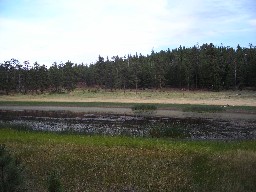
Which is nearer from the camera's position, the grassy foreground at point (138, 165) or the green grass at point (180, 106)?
the grassy foreground at point (138, 165)

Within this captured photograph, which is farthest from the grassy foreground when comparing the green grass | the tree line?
the tree line

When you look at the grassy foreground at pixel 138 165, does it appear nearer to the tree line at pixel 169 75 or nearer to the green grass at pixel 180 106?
the green grass at pixel 180 106

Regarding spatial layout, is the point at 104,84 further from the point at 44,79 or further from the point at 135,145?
the point at 135,145

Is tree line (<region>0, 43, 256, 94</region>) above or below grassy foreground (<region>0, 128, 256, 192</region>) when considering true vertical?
above

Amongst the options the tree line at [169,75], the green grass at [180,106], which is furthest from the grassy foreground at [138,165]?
Answer: the tree line at [169,75]

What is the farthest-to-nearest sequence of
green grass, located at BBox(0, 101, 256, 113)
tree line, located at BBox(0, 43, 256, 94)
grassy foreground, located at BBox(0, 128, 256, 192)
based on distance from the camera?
tree line, located at BBox(0, 43, 256, 94)
green grass, located at BBox(0, 101, 256, 113)
grassy foreground, located at BBox(0, 128, 256, 192)

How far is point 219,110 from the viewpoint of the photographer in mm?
49844

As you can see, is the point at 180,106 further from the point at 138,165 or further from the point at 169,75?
the point at 169,75

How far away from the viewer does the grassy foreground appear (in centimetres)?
1442

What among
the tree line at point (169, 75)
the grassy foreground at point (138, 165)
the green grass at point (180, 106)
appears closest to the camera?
the grassy foreground at point (138, 165)

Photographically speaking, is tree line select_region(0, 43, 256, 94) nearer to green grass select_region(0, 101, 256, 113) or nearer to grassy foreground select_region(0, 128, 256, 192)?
green grass select_region(0, 101, 256, 113)

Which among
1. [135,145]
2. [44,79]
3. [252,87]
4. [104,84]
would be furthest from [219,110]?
[104,84]

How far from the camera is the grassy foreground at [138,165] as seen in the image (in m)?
14.4

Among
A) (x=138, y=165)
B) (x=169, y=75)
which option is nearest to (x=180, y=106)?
(x=138, y=165)
